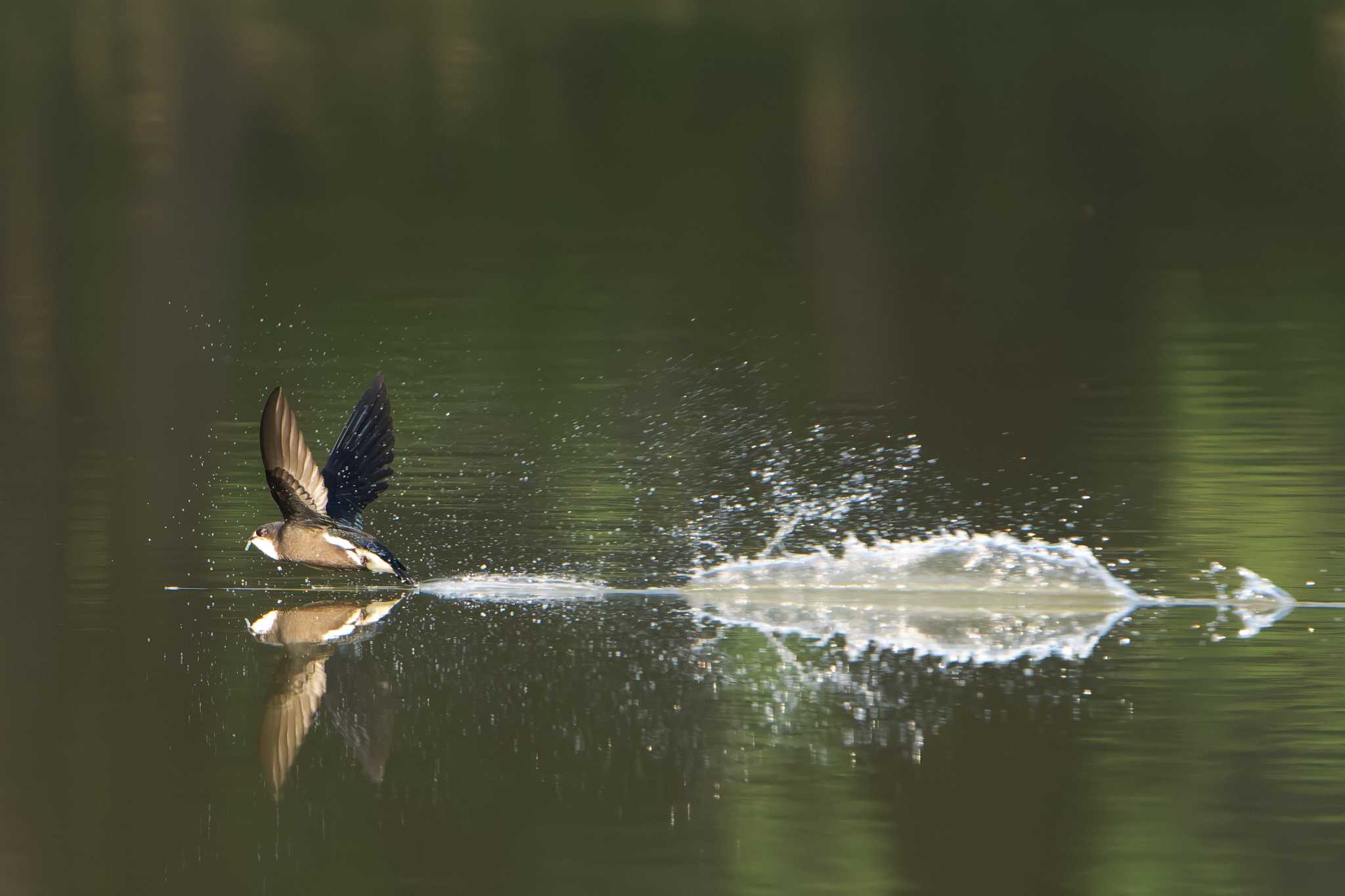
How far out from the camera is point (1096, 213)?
63.1ft

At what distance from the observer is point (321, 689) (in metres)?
6.59

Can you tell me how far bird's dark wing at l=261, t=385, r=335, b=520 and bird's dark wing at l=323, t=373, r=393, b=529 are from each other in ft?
0.65

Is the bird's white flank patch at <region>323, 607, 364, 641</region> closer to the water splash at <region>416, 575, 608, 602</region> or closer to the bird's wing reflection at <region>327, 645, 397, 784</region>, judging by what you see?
the bird's wing reflection at <region>327, 645, 397, 784</region>

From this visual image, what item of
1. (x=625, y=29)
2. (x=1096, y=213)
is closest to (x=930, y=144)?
(x=1096, y=213)

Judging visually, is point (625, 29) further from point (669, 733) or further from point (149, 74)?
point (669, 733)

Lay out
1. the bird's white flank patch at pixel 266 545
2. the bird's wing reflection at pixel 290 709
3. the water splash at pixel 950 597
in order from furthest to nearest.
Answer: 1. the bird's white flank patch at pixel 266 545
2. the water splash at pixel 950 597
3. the bird's wing reflection at pixel 290 709

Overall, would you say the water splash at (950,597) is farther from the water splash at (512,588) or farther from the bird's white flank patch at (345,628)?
the bird's white flank patch at (345,628)

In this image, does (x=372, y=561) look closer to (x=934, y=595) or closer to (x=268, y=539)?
(x=268, y=539)

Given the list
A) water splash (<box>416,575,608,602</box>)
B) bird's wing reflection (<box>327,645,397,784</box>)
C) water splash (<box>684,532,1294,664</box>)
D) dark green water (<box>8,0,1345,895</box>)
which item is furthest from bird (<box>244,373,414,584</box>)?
water splash (<box>684,532,1294,664</box>)

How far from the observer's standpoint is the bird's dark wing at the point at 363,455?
27.1 feet

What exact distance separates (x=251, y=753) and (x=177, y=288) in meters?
9.60

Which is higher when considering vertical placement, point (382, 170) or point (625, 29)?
point (625, 29)

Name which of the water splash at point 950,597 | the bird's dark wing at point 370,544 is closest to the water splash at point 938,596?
the water splash at point 950,597

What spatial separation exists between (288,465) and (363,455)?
48 centimetres
